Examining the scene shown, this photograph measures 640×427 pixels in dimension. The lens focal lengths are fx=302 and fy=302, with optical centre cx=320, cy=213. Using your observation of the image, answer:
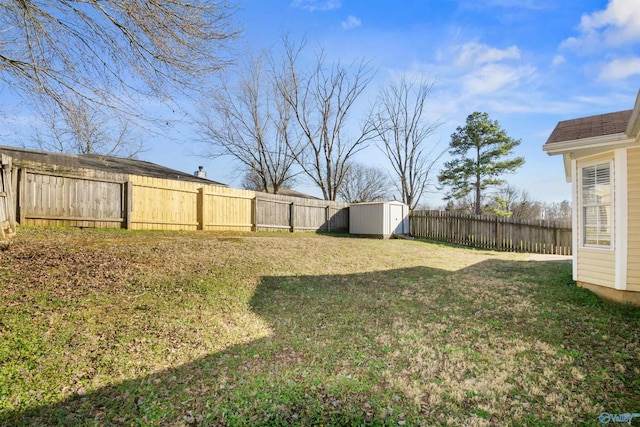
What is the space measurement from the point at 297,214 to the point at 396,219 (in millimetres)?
4849

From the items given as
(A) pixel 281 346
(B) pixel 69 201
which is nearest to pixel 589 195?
(A) pixel 281 346

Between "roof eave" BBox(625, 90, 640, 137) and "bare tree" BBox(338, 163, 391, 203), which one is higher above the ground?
"bare tree" BBox(338, 163, 391, 203)

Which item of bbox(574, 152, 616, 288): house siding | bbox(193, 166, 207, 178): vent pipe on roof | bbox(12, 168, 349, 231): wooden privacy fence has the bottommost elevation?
bbox(574, 152, 616, 288): house siding

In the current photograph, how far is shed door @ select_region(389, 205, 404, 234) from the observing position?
47.5ft

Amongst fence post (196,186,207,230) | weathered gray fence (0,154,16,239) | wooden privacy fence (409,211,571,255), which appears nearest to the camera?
weathered gray fence (0,154,16,239)

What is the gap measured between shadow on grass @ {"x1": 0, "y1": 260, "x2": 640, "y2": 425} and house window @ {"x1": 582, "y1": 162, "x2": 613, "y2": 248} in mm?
1041

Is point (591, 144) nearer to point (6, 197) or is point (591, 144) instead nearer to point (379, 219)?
point (379, 219)

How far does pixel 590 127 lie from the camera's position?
18.8ft

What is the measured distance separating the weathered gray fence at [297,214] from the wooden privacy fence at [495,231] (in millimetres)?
3802

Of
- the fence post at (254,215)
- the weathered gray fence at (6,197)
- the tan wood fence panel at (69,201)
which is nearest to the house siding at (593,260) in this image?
the fence post at (254,215)

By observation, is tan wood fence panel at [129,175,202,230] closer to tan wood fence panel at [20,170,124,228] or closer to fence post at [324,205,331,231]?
tan wood fence panel at [20,170,124,228]

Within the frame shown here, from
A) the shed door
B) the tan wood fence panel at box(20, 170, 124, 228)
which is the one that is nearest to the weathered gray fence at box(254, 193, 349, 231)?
the shed door

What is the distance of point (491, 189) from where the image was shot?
21750 mm

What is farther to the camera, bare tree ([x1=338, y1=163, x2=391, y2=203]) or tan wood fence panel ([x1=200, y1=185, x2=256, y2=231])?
bare tree ([x1=338, y1=163, x2=391, y2=203])
